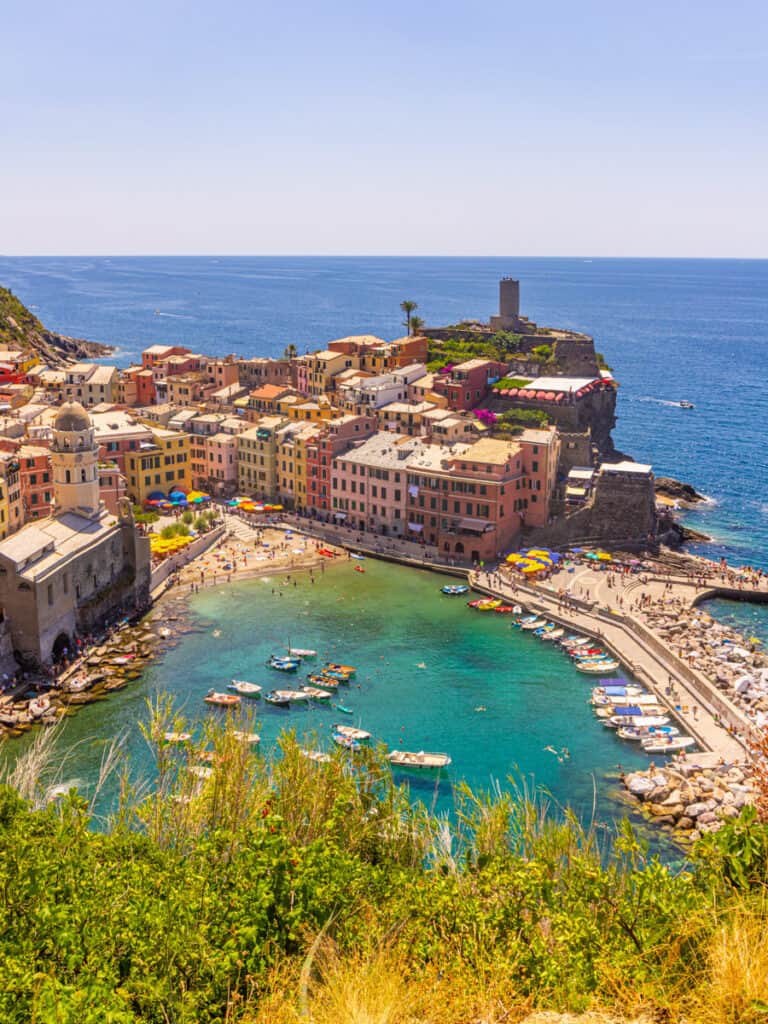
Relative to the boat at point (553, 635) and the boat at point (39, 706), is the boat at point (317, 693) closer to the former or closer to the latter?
the boat at point (39, 706)

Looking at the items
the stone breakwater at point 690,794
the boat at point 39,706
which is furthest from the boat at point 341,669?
the stone breakwater at point 690,794

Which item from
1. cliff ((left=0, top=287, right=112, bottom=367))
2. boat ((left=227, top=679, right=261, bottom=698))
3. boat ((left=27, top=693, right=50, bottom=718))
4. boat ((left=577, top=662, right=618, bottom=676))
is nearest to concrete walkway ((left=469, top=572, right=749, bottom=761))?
boat ((left=577, top=662, right=618, bottom=676))

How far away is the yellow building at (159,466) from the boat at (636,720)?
1854 inches

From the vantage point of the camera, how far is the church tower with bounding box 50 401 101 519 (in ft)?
209

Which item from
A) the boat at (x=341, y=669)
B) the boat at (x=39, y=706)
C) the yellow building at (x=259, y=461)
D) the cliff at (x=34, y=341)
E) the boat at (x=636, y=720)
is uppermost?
the cliff at (x=34, y=341)

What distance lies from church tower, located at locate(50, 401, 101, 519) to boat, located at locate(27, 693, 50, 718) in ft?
54.1

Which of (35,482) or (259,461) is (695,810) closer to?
(35,482)

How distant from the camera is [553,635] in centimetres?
6181

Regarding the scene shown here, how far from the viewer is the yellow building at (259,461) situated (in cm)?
8806

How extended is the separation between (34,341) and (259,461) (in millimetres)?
77812

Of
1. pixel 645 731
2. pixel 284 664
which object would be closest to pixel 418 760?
pixel 645 731

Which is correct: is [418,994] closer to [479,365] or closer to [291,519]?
[291,519]

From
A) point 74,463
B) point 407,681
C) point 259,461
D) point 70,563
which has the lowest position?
point 407,681

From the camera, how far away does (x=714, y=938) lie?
17594 mm
